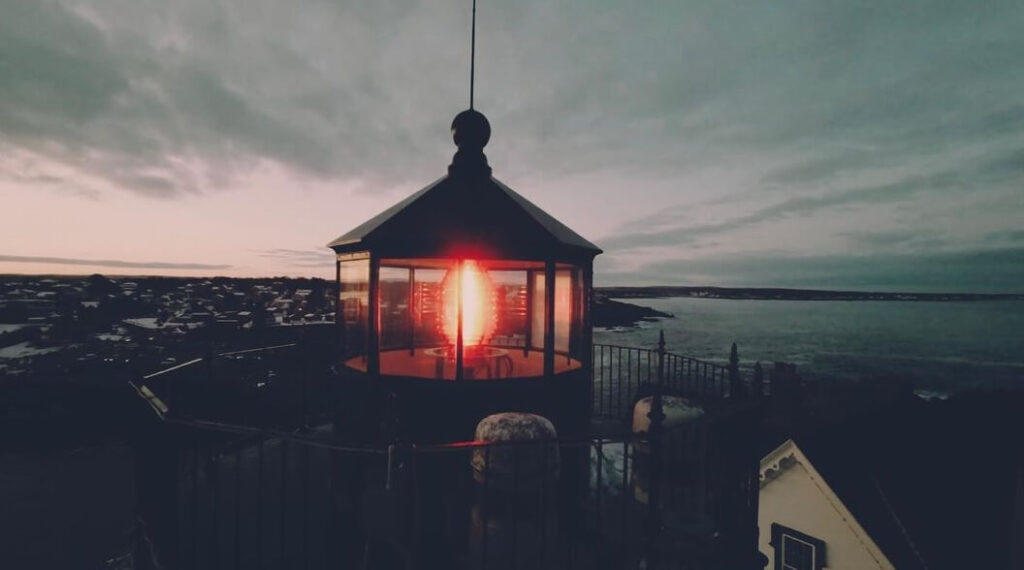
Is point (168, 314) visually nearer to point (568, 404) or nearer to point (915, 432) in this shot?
point (568, 404)

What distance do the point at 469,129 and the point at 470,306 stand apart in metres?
2.68

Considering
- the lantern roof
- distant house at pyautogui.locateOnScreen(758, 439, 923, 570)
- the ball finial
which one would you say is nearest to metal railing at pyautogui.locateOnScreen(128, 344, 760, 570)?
the lantern roof

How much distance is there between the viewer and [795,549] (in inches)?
705

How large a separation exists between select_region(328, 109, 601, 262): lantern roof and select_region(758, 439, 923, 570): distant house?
50.0 feet

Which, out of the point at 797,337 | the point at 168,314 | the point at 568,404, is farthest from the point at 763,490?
the point at 797,337

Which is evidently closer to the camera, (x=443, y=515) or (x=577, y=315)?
(x=443, y=515)

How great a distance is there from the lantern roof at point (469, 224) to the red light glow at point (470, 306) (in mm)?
633

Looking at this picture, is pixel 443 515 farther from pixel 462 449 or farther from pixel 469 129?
pixel 469 129

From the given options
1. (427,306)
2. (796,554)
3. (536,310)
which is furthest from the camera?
(796,554)

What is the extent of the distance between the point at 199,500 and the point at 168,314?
3022 centimetres

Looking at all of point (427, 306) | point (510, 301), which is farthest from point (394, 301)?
point (510, 301)

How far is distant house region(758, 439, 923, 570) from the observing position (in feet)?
52.0

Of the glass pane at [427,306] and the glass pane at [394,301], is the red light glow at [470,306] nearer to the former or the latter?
the glass pane at [427,306]

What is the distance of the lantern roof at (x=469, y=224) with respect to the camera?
5711 mm
